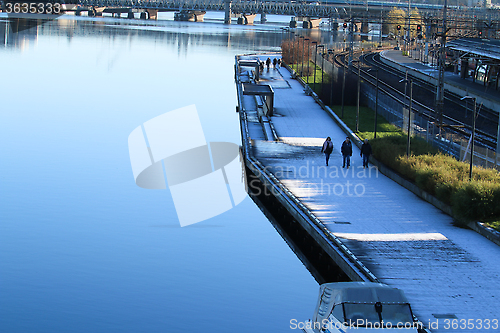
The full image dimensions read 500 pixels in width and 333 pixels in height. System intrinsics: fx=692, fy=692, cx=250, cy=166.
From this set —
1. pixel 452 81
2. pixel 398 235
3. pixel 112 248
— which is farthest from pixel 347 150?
pixel 452 81

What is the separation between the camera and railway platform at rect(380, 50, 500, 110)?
50312 mm

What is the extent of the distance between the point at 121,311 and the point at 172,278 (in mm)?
2794

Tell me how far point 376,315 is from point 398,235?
25.5 feet

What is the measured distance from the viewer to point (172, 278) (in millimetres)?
21406

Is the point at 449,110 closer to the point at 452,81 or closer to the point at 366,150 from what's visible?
the point at 452,81

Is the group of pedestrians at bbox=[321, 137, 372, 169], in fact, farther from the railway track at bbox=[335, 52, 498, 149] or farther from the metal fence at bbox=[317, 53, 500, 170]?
the railway track at bbox=[335, 52, 498, 149]

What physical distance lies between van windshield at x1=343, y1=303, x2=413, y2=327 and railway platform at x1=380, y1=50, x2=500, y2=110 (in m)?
35.0

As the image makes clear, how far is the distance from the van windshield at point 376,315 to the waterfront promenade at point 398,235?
48.4 inches

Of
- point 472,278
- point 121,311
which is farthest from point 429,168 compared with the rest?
point 121,311

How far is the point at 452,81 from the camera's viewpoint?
61.5 meters

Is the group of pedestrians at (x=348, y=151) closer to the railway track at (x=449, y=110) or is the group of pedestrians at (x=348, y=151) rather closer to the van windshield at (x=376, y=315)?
→ the railway track at (x=449, y=110)

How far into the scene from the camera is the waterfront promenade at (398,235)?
55.5 feet

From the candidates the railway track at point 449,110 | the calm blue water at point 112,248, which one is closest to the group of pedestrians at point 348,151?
the calm blue water at point 112,248

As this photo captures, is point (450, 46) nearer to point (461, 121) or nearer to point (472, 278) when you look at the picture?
point (461, 121)
